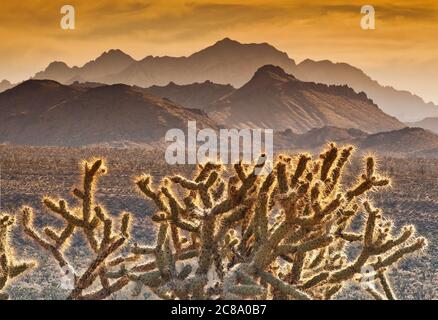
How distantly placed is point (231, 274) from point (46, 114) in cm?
16953

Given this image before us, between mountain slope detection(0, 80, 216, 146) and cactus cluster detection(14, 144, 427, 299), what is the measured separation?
13981 cm

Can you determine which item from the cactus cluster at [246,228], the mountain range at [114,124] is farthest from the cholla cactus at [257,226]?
the mountain range at [114,124]

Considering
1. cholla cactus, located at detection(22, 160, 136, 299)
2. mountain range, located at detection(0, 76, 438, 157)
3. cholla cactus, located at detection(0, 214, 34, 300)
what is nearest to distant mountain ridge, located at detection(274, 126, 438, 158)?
mountain range, located at detection(0, 76, 438, 157)

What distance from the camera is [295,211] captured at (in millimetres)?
3746

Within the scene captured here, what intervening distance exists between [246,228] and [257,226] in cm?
40

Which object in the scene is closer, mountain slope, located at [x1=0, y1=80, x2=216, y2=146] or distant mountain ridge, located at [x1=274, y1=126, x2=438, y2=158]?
distant mountain ridge, located at [x1=274, y1=126, x2=438, y2=158]

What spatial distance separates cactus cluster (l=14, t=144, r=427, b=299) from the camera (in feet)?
12.2

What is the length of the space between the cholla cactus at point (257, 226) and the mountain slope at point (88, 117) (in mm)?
139948

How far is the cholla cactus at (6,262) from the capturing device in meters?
4.43

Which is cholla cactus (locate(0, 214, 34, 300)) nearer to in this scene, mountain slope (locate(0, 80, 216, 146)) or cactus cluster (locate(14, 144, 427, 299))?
cactus cluster (locate(14, 144, 427, 299))

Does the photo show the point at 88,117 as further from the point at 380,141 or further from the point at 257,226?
the point at 257,226

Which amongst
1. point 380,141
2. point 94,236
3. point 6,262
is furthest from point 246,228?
point 380,141

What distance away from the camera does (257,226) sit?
3.85 metres
